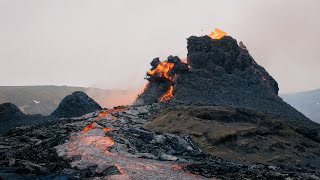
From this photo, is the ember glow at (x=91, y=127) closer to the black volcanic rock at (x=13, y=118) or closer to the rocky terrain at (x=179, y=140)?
the rocky terrain at (x=179, y=140)

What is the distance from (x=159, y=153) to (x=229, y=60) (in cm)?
5283

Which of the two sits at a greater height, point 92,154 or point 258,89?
point 258,89

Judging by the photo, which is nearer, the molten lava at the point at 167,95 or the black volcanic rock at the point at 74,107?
the black volcanic rock at the point at 74,107

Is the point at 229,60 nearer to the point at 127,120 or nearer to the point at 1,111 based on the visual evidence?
the point at 127,120

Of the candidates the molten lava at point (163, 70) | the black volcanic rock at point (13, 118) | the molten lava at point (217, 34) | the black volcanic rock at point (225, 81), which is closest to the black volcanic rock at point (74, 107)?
the black volcanic rock at point (13, 118)

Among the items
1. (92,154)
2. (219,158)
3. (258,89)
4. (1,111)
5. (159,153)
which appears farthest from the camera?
(258,89)

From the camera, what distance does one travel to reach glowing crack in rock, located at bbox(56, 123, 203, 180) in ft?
98.1

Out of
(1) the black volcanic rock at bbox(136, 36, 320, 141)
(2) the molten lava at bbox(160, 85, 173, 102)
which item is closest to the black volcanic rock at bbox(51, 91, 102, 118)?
(2) the molten lava at bbox(160, 85, 173, 102)

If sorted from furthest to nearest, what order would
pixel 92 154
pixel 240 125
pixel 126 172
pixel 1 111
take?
pixel 1 111 → pixel 240 125 → pixel 92 154 → pixel 126 172

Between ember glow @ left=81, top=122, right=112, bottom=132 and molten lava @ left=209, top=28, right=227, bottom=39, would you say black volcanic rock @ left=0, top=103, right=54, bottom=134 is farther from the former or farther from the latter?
molten lava @ left=209, top=28, right=227, bottom=39

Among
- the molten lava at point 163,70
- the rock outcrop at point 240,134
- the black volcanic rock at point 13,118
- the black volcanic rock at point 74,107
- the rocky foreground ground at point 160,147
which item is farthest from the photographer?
the molten lava at point 163,70

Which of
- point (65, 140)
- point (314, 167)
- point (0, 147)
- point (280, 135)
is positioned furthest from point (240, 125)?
point (0, 147)

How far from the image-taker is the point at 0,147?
40.0 m

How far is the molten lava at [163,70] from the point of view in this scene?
294ft
